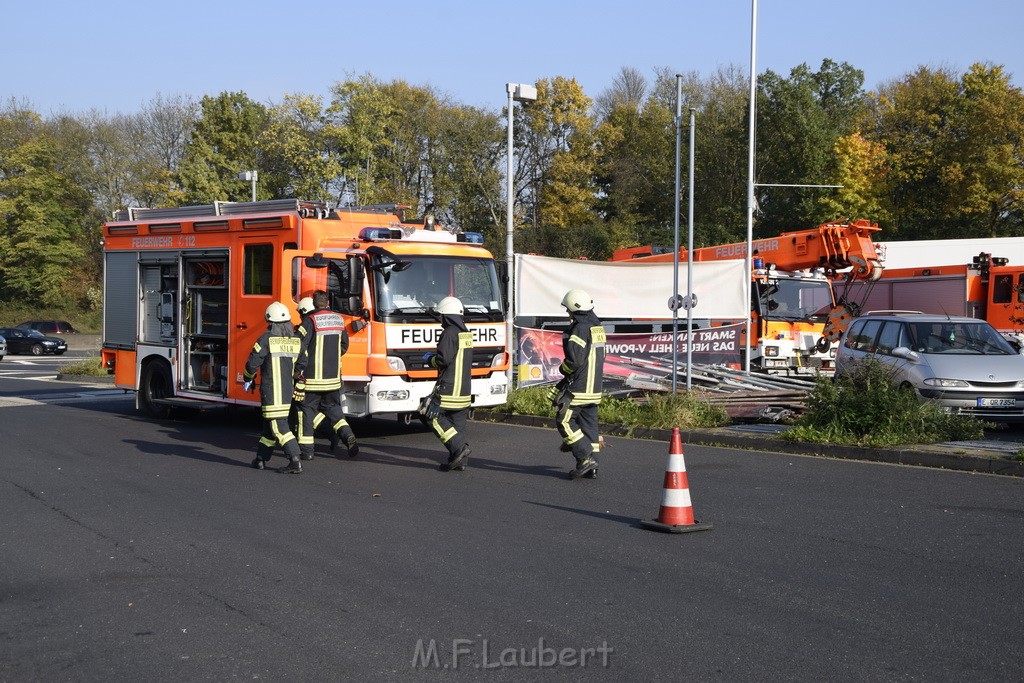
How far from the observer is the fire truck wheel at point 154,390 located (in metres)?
15.7

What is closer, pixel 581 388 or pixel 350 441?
pixel 581 388

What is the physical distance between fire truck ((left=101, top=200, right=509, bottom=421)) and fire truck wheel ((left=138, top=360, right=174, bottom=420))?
0.07 feet

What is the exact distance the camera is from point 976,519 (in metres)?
8.08

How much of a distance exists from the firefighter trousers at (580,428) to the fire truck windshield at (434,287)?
132 inches

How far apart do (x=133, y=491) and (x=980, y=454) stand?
8.57 metres

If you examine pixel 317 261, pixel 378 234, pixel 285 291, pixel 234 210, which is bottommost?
pixel 285 291

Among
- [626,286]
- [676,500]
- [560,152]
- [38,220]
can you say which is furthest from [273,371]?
[38,220]

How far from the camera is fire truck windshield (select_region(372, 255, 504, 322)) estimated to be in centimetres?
1264

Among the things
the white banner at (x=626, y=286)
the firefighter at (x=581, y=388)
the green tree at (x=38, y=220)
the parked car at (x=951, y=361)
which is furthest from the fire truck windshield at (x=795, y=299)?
the green tree at (x=38, y=220)

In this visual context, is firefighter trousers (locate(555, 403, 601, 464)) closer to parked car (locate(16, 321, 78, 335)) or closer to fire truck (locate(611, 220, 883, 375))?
fire truck (locate(611, 220, 883, 375))

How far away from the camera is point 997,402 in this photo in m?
13.4

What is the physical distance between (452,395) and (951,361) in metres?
7.29

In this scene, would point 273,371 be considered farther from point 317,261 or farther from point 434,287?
point 434,287

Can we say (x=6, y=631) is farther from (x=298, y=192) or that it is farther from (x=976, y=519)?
(x=298, y=192)
